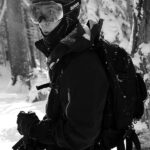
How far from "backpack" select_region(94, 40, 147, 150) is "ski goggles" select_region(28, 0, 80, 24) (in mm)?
351

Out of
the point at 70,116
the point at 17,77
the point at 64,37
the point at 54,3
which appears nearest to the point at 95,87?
the point at 70,116

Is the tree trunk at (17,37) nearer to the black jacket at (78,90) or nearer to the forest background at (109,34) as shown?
the forest background at (109,34)

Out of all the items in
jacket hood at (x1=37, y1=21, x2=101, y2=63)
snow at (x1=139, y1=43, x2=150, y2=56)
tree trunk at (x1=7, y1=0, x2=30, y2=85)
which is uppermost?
jacket hood at (x1=37, y1=21, x2=101, y2=63)

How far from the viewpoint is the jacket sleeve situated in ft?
7.93

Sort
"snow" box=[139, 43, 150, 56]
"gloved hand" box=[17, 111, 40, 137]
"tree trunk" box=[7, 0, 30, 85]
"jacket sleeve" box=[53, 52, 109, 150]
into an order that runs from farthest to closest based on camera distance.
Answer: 1. "tree trunk" box=[7, 0, 30, 85]
2. "snow" box=[139, 43, 150, 56]
3. "gloved hand" box=[17, 111, 40, 137]
4. "jacket sleeve" box=[53, 52, 109, 150]

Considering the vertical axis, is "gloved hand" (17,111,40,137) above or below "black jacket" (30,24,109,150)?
below

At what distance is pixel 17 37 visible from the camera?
19.6 meters

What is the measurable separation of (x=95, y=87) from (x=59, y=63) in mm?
313

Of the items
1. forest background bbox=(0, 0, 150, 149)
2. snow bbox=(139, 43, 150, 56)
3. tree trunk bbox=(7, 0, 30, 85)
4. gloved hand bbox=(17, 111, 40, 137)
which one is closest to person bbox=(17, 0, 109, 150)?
gloved hand bbox=(17, 111, 40, 137)

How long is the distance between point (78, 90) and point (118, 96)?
13.2 inches

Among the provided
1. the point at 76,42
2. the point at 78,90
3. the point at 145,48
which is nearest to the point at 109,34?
the point at 145,48

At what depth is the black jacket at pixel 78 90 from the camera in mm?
2422

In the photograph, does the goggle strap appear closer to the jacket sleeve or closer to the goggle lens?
the goggle lens

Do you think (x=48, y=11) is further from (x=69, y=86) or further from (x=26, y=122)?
(x=26, y=122)
